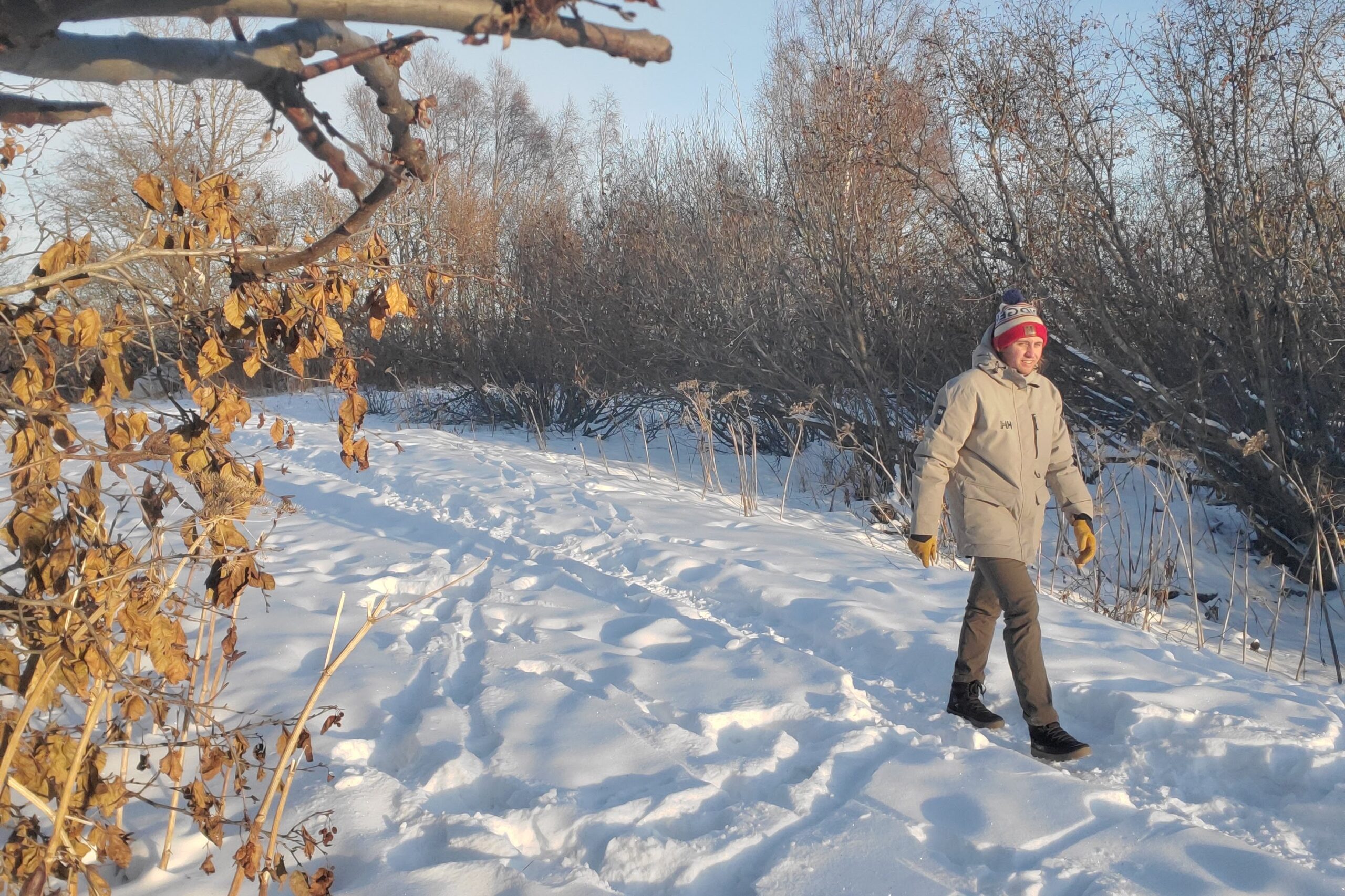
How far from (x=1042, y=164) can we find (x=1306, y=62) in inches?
64.3

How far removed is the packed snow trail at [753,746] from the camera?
106 inches

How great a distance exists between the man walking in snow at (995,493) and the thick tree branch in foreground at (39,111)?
2.82 m

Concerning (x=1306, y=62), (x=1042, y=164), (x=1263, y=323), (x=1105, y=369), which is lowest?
(x=1105, y=369)

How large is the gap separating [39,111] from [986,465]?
308 centimetres

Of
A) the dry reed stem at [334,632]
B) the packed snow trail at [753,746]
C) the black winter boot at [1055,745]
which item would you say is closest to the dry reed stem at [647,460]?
the packed snow trail at [753,746]

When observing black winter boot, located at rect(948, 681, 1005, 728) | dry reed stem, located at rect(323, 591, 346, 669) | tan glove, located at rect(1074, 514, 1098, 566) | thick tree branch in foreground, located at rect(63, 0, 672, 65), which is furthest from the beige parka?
thick tree branch in foreground, located at rect(63, 0, 672, 65)

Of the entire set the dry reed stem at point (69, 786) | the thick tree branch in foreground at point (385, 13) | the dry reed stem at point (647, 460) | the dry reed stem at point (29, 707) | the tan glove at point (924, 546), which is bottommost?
the dry reed stem at point (647, 460)

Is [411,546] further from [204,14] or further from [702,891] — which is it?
[204,14]

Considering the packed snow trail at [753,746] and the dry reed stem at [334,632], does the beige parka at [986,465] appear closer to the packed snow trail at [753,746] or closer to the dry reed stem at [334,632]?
the packed snow trail at [753,746]

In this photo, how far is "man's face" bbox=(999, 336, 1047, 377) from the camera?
372cm

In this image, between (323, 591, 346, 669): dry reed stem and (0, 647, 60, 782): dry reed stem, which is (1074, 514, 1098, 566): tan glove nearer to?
(323, 591, 346, 669): dry reed stem

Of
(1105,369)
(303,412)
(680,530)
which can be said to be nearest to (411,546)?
(680,530)

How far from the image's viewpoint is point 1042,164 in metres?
7.10

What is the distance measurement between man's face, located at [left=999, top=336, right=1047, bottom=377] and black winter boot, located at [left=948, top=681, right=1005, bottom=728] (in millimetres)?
1191
